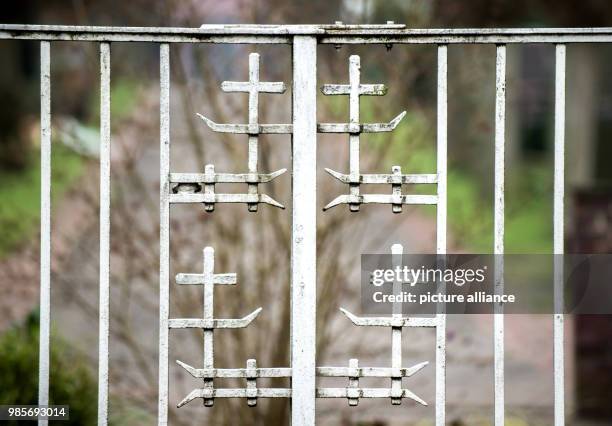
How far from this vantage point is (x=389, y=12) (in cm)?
672

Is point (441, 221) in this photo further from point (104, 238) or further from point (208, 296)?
point (104, 238)

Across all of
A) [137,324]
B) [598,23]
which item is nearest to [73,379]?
[137,324]

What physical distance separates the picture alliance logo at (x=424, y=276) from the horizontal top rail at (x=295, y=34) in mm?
647

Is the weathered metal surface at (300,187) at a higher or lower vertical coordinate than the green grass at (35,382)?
higher

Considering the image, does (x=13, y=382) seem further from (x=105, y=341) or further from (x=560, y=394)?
(x=560, y=394)

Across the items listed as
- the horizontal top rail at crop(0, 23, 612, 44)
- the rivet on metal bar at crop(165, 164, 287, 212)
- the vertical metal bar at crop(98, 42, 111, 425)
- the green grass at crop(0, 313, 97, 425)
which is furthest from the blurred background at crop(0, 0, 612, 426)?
the vertical metal bar at crop(98, 42, 111, 425)

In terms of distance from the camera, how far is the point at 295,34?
2.55m

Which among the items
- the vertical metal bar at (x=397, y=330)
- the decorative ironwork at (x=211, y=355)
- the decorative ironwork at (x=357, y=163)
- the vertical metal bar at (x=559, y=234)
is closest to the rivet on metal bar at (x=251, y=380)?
the decorative ironwork at (x=211, y=355)

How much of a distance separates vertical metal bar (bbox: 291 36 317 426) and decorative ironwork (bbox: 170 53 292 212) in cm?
5

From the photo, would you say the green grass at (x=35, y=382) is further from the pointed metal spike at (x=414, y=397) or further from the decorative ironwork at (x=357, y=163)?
the decorative ironwork at (x=357, y=163)

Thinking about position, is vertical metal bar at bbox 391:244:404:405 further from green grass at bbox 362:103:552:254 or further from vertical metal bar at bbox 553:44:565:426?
green grass at bbox 362:103:552:254

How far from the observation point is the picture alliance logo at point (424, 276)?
8.40 feet

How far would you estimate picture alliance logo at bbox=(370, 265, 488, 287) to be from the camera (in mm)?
2561

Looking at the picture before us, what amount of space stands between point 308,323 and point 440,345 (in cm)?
37
